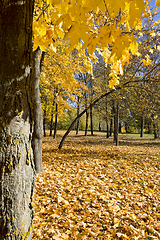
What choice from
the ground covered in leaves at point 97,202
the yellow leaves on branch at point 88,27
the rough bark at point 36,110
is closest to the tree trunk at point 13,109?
the yellow leaves on branch at point 88,27

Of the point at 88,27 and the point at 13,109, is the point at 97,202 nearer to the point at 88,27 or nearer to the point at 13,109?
the point at 13,109

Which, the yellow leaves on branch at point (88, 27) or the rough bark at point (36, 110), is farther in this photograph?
the rough bark at point (36, 110)

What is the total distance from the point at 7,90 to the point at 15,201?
3.43 feet

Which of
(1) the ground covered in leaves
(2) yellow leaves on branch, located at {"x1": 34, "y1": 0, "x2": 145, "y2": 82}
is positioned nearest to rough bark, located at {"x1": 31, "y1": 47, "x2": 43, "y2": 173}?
(1) the ground covered in leaves

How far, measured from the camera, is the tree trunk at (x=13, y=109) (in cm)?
143

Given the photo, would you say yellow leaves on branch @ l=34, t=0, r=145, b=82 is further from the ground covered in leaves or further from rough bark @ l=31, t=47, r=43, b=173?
the ground covered in leaves

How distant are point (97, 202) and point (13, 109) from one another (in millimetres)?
2775

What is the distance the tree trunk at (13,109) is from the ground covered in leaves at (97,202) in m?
1.17

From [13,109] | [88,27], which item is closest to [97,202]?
[13,109]

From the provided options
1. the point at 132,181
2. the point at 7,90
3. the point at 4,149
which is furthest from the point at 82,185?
the point at 7,90

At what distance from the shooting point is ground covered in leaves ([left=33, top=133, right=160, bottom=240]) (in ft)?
8.30

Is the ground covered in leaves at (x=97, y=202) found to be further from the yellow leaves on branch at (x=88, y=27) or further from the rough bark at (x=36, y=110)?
the yellow leaves on branch at (x=88, y=27)

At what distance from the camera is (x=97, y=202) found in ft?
10.9

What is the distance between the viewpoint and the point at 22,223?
1.57 meters
